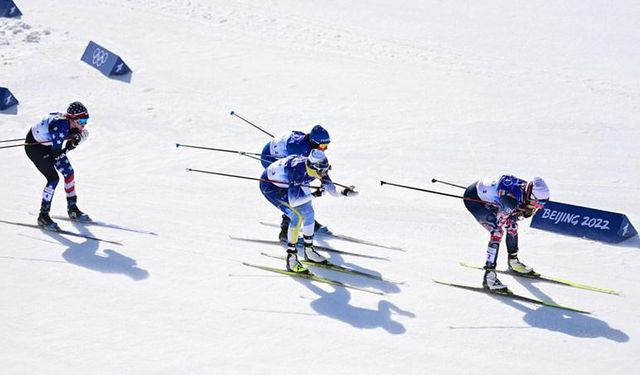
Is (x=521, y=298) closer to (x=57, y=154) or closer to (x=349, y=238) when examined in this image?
(x=349, y=238)

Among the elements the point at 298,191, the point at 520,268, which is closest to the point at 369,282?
the point at 298,191

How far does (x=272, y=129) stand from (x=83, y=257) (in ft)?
23.2

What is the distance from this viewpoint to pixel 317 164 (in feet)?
30.6

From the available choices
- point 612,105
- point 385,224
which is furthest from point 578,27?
point 385,224

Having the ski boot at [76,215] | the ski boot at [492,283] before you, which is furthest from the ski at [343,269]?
the ski boot at [76,215]

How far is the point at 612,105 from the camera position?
16.9 metres

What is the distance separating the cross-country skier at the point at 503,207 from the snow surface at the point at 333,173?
36cm

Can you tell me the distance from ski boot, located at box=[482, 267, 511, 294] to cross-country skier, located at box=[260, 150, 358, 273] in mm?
2012

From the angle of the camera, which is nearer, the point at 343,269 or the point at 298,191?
the point at 298,191

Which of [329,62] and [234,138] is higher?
[329,62]

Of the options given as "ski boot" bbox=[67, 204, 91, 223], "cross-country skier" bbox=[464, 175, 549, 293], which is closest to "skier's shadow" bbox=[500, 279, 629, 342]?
"cross-country skier" bbox=[464, 175, 549, 293]

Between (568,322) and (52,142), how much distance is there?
A: 24.2 feet

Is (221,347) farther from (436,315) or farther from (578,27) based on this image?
(578,27)

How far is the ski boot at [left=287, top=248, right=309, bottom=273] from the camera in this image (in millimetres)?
9742
